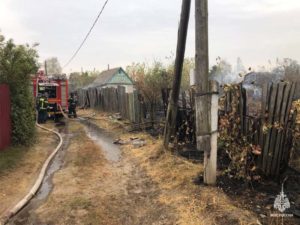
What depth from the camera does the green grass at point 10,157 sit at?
9493 mm

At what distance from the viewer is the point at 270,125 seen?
6621mm

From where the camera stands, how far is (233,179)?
283 inches

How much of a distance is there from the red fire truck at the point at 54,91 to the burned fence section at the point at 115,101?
3166mm

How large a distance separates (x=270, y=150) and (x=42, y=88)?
19251mm

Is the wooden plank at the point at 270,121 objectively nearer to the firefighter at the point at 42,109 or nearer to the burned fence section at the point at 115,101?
the burned fence section at the point at 115,101

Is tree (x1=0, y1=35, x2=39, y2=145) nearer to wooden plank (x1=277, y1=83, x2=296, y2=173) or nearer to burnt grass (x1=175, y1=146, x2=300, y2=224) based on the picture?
burnt grass (x1=175, y1=146, x2=300, y2=224)

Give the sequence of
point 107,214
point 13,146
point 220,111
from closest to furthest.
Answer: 1. point 107,214
2. point 220,111
3. point 13,146

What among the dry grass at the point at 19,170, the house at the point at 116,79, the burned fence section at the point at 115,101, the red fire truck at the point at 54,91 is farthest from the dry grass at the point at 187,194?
→ the house at the point at 116,79

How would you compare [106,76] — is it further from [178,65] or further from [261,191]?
[261,191]

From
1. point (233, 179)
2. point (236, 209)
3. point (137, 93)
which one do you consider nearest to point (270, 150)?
point (233, 179)

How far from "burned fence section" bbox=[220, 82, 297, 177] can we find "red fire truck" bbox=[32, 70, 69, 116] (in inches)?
701

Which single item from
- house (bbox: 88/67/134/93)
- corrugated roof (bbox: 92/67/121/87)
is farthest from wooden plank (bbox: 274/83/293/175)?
corrugated roof (bbox: 92/67/121/87)

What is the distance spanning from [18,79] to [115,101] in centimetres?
1195

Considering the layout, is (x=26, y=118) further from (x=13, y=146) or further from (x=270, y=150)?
(x=270, y=150)
